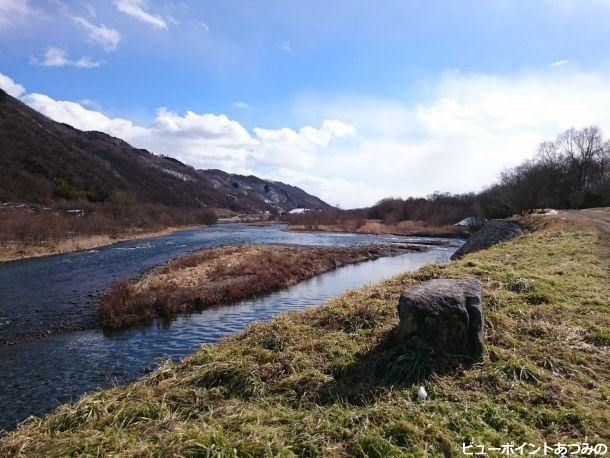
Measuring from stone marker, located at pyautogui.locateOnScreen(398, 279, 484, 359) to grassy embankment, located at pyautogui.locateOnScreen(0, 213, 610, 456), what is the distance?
0.30 meters

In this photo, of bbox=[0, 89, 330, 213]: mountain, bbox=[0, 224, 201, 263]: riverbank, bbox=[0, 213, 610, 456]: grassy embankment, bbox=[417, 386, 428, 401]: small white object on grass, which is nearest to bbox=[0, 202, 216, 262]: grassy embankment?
bbox=[0, 224, 201, 263]: riverbank

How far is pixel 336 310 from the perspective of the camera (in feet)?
32.4

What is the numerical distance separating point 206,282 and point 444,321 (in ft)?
64.6

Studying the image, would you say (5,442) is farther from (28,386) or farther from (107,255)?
(107,255)

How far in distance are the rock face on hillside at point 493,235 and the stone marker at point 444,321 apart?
25495mm

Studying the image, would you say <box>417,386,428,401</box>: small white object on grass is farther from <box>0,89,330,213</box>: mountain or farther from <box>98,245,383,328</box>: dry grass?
<box>0,89,330,213</box>: mountain

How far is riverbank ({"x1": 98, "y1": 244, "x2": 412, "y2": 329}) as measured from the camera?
1820 cm

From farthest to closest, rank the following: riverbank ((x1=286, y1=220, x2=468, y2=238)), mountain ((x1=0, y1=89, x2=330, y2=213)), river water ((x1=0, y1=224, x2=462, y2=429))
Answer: mountain ((x1=0, y1=89, x2=330, y2=213)) → riverbank ((x1=286, y1=220, x2=468, y2=238)) → river water ((x1=0, y1=224, x2=462, y2=429))

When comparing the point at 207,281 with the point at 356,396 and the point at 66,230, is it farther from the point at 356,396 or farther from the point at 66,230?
the point at 66,230

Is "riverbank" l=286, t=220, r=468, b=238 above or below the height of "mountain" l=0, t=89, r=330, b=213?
below

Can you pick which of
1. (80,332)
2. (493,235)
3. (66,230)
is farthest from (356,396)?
(66,230)

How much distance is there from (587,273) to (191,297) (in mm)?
16897

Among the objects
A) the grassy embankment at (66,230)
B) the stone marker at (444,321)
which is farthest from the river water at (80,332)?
the grassy embankment at (66,230)

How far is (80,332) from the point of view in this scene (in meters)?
16.1
